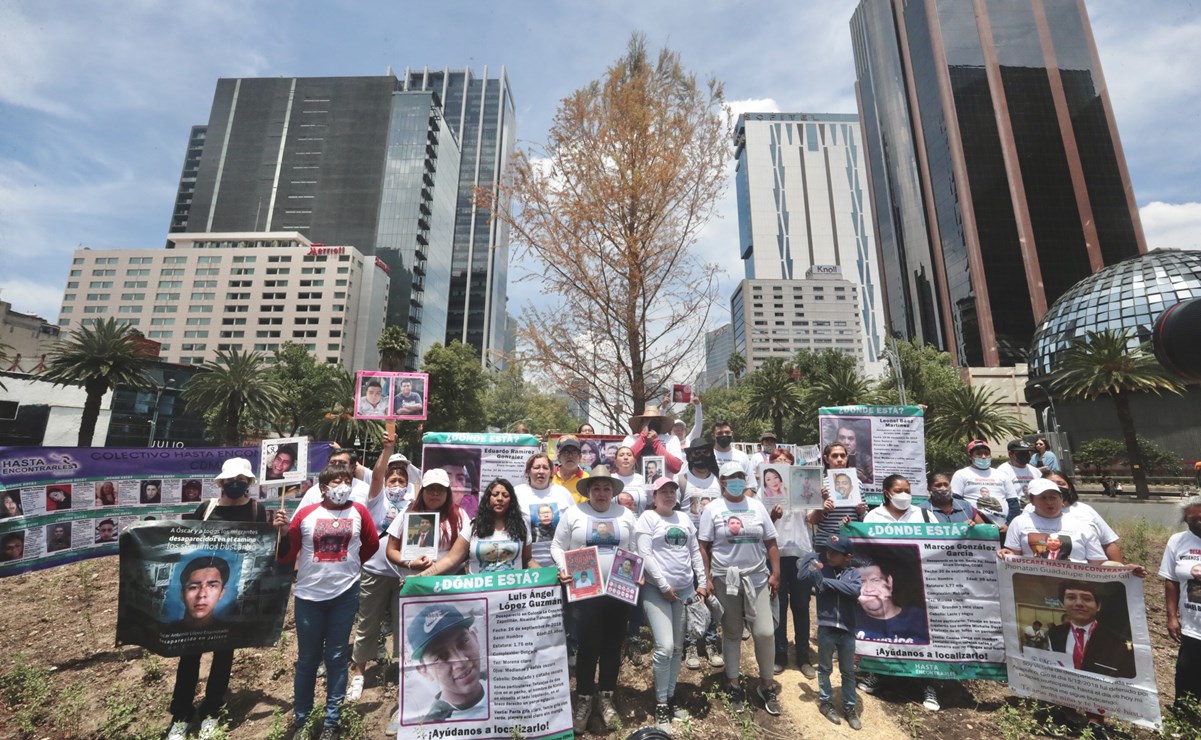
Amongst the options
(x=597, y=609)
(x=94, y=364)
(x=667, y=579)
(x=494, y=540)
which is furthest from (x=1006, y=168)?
(x=94, y=364)

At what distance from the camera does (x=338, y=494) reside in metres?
4.30

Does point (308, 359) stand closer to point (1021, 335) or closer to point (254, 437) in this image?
point (254, 437)

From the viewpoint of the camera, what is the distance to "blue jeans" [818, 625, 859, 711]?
15.0ft

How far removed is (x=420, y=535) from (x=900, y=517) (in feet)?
15.3

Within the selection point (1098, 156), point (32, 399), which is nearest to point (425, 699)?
point (32, 399)

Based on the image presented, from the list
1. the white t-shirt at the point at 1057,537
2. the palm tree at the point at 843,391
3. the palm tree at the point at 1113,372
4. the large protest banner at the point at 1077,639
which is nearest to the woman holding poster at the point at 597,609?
the large protest banner at the point at 1077,639

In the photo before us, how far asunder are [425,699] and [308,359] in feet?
214

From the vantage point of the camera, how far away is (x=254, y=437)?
50.3m

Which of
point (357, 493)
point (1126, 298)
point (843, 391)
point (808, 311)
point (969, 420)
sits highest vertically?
point (808, 311)

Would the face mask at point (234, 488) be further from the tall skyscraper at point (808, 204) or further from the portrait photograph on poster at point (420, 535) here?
the tall skyscraper at point (808, 204)

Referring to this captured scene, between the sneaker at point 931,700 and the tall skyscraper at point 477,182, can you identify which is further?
the tall skyscraper at point 477,182

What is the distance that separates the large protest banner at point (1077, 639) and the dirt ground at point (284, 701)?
0.24 meters

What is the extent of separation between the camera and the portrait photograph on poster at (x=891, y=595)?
493 centimetres

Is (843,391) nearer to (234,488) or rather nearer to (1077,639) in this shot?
(1077,639)
